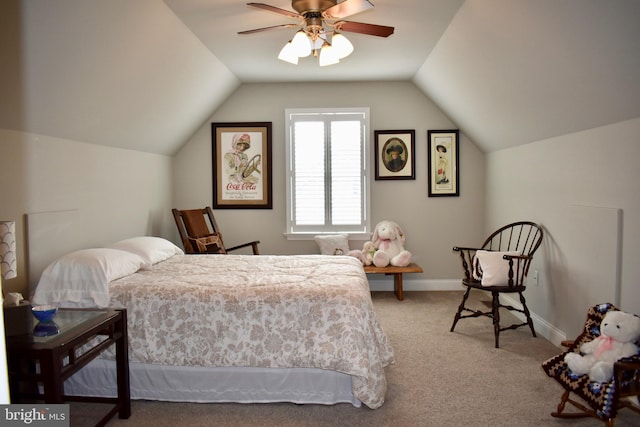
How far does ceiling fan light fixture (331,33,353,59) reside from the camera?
10.8 feet

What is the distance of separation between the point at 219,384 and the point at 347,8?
234 centimetres

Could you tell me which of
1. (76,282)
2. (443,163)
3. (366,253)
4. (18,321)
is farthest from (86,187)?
(443,163)

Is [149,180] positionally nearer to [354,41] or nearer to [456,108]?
[354,41]

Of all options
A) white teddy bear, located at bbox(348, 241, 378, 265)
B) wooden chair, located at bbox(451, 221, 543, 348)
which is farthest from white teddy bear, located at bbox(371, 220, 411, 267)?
wooden chair, located at bbox(451, 221, 543, 348)

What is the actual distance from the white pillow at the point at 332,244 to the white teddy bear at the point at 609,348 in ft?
10.5

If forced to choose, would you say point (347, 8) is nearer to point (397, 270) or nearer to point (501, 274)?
point (501, 274)

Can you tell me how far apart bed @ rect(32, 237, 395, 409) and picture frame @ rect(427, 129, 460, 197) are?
3.08m

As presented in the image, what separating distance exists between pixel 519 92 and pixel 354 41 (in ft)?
4.71

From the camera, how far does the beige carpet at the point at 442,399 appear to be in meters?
2.67

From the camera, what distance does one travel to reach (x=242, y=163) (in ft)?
19.1

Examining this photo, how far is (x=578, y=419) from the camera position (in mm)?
2650

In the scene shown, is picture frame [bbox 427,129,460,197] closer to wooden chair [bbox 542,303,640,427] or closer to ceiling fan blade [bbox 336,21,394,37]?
ceiling fan blade [bbox 336,21,394,37]

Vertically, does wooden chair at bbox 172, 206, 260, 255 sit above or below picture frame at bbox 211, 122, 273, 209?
below

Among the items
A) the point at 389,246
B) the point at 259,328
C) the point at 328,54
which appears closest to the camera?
the point at 259,328
